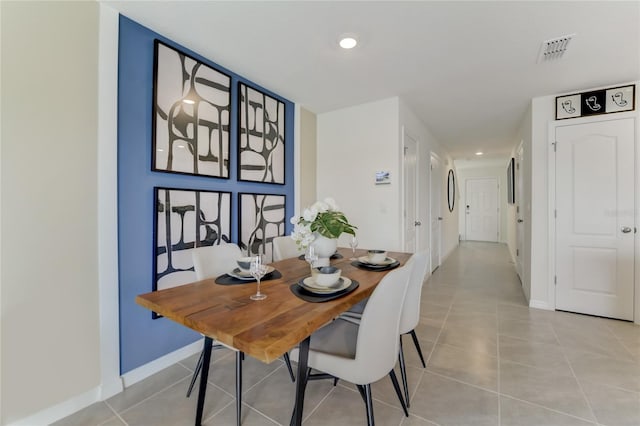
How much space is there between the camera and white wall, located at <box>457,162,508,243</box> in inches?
311

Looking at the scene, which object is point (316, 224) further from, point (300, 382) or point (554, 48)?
point (554, 48)

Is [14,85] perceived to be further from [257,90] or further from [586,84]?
[586,84]

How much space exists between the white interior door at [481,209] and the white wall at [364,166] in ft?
21.8

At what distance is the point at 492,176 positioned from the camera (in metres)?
8.13

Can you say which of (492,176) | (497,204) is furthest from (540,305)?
(492,176)

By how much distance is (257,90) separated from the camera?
Result: 2727mm

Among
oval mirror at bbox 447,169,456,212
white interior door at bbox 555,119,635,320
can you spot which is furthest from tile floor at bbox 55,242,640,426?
oval mirror at bbox 447,169,456,212

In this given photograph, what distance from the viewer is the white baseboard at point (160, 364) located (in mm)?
1764

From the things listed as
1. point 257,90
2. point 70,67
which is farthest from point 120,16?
point 257,90

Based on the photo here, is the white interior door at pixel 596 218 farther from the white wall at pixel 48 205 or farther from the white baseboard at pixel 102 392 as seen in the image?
the white wall at pixel 48 205

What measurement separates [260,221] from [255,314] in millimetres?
1787

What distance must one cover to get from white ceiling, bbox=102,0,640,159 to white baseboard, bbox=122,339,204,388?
235 centimetres

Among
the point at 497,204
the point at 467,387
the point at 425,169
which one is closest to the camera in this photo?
the point at 467,387

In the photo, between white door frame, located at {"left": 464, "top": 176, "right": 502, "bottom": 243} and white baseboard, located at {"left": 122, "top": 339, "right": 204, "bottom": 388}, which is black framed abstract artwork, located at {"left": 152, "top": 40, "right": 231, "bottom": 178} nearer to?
white baseboard, located at {"left": 122, "top": 339, "right": 204, "bottom": 388}
